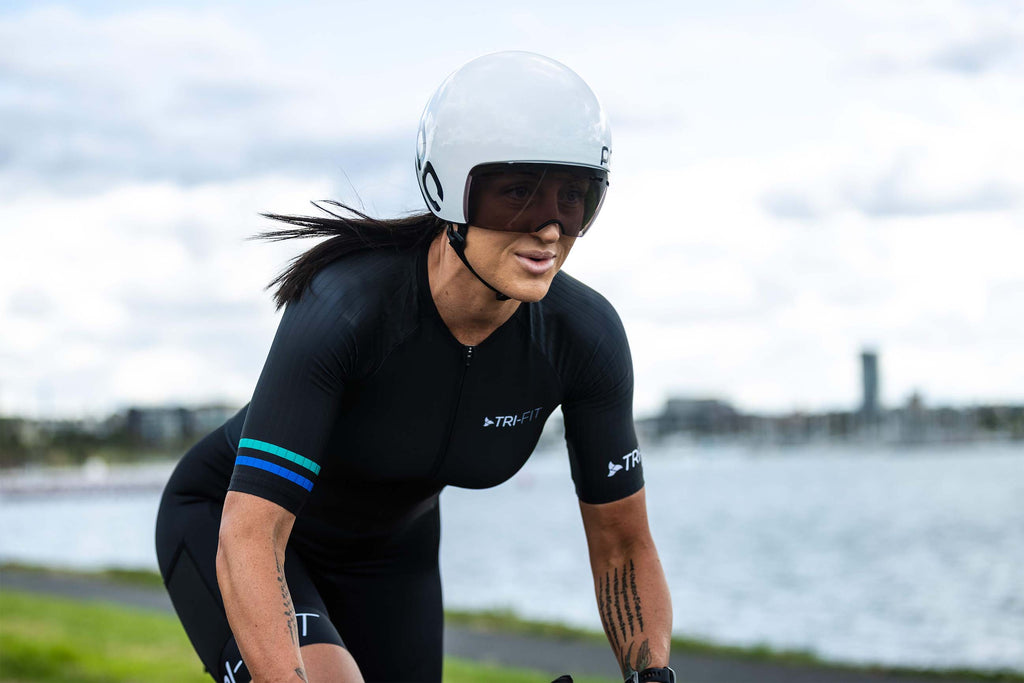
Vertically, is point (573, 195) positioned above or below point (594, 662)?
above

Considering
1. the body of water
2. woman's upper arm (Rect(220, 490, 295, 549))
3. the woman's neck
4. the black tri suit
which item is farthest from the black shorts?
the body of water

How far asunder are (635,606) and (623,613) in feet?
0.13

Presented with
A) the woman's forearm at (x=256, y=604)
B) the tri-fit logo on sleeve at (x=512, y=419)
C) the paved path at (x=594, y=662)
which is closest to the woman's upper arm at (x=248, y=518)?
the woman's forearm at (x=256, y=604)

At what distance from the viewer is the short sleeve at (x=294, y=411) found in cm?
278

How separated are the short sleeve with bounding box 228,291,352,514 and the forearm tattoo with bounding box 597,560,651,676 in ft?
3.10

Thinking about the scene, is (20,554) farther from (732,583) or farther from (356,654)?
(356,654)

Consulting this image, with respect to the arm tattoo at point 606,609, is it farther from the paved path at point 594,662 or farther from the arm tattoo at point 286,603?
the paved path at point 594,662

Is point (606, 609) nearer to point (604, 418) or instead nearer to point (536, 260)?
point (604, 418)

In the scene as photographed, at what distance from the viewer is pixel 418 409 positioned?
3070mm

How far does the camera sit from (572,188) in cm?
287

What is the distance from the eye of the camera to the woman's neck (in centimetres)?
300

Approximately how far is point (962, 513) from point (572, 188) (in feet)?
184

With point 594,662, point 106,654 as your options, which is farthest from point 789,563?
point 106,654

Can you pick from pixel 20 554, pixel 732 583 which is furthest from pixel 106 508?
pixel 732 583
